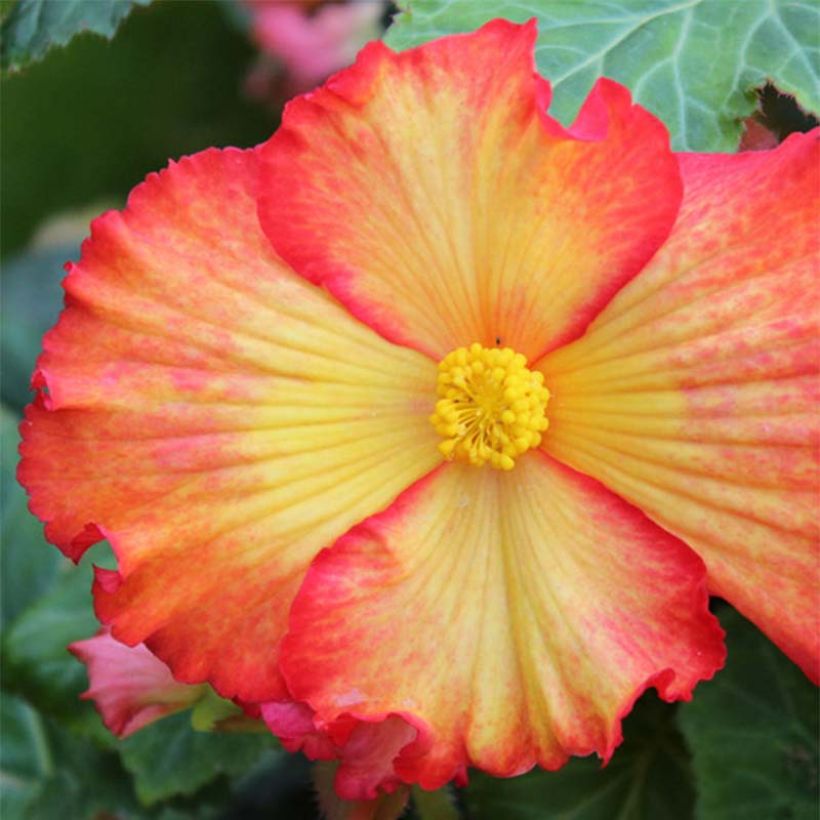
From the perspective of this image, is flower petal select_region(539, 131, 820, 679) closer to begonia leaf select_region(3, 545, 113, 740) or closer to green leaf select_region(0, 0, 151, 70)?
green leaf select_region(0, 0, 151, 70)

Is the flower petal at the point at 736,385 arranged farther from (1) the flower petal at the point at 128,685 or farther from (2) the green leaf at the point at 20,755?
(2) the green leaf at the point at 20,755

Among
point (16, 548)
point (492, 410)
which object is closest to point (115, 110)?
point (16, 548)

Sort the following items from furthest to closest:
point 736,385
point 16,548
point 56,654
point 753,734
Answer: point 16,548, point 56,654, point 753,734, point 736,385

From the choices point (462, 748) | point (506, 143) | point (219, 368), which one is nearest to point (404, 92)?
point (506, 143)

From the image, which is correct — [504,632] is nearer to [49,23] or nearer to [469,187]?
[469,187]

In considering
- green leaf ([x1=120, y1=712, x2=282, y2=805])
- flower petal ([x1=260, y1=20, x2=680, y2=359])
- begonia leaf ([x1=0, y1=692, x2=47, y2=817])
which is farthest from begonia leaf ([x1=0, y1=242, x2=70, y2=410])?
flower petal ([x1=260, y1=20, x2=680, y2=359])

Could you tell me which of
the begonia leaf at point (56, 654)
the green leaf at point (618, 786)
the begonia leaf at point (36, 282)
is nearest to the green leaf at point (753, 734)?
the green leaf at point (618, 786)
